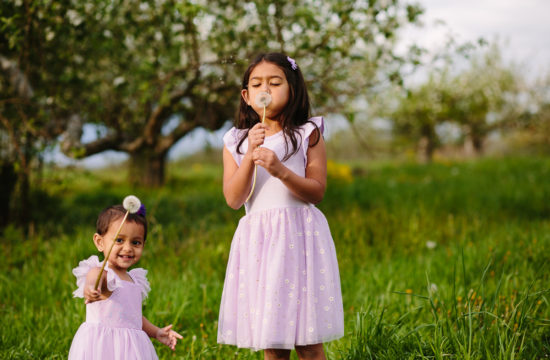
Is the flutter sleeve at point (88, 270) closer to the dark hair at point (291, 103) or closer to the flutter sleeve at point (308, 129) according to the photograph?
the dark hair at point (291, 103)

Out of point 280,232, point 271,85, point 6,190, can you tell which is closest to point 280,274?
point 280,232

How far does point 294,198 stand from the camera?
2.05m

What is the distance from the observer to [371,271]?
381cm

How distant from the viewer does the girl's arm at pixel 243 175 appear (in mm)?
1890

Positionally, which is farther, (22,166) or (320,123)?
(22,166)

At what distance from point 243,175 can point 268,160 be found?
0.51 ft

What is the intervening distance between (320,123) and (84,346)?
1315mm

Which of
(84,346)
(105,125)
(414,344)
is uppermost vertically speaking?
(105,125)

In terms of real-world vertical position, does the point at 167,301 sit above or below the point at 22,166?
below

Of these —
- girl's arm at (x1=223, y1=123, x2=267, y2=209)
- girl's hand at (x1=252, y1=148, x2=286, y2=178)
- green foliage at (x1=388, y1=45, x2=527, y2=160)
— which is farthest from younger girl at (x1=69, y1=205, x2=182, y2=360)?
green foliage at (x1=388, y1=45, x2=527, y2=160)

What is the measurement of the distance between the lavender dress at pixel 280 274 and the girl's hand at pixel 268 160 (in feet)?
0.61

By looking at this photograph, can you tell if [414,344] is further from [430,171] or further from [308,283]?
[430,171]

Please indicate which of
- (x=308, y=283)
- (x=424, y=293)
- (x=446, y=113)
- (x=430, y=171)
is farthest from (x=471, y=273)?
(x=446, y=113)

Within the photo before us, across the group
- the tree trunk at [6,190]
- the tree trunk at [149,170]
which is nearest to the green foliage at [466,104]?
the tree trunk at [149,170]
